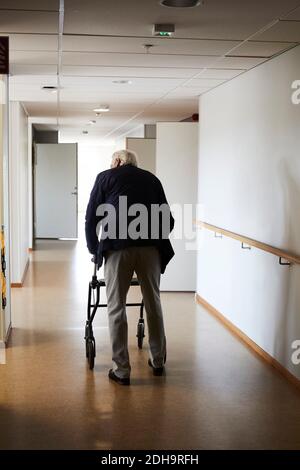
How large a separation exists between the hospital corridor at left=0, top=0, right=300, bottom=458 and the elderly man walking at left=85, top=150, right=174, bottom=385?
0.01 metres

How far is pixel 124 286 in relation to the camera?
173 inches

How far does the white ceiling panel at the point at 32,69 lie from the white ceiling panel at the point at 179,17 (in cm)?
139

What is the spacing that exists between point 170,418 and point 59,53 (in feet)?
8.91

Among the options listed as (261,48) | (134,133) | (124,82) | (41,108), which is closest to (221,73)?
(124,82)

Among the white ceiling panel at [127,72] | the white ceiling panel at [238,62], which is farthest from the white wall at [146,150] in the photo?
the white ceiling panel at [238,62]

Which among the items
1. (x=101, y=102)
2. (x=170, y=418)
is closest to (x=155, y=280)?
(x=170, y=418)

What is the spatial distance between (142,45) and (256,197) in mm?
1538

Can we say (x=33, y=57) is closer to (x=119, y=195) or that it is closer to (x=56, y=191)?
(x=119, y=195)

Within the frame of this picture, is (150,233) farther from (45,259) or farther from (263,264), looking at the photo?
(45,259)

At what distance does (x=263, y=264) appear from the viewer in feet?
16.8

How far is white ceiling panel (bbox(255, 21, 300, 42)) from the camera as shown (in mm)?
3893

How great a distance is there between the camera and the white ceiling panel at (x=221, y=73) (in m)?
5.65

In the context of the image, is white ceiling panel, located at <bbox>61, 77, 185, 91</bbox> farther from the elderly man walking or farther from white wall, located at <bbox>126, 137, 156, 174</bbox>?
white wall, located at <bbox>126, 137, 156, 174</bbox>

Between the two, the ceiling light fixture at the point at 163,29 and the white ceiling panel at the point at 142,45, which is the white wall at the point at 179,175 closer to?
the white ceiling panel at the point at 142,45
